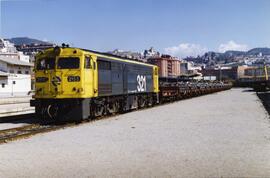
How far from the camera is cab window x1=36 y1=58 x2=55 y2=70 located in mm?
18438

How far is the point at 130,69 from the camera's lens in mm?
25203

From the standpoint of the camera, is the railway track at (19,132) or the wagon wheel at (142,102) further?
the wagon wheel at (142,102)

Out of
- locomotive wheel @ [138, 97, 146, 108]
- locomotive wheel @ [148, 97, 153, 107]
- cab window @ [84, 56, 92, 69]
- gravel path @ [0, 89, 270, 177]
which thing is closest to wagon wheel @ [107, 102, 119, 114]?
cab window @ [84, 56, 92, 69]

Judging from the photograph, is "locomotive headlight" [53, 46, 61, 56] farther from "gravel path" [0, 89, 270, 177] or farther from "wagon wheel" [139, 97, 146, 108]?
"wagon wheel" [139, 97, 146, 108]

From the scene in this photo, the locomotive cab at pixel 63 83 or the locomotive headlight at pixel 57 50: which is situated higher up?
the locomotive headlight at pixel 57 50

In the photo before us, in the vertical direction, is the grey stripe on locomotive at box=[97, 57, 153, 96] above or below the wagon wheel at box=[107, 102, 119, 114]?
above

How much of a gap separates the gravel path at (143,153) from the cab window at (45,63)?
15.7 ft

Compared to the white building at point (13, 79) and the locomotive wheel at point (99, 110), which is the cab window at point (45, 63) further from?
the white building at point (13, 79)

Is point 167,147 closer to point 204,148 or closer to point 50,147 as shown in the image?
point 204,148

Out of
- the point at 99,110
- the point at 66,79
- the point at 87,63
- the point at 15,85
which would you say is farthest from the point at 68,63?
the point at 15,85

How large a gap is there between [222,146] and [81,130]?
6061 millimetres

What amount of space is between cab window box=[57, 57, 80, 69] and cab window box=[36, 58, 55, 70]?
408mm

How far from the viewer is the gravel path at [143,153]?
8180 millimetres

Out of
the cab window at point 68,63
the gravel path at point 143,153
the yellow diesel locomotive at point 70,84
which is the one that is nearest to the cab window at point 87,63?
the yellow diesel locomotive at point 70,84
